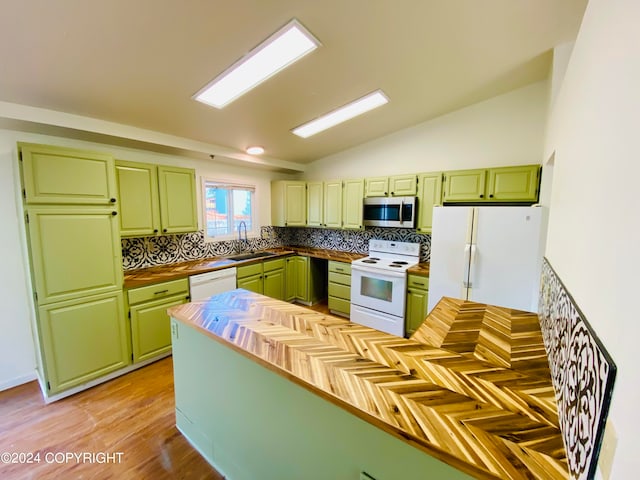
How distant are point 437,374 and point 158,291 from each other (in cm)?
266

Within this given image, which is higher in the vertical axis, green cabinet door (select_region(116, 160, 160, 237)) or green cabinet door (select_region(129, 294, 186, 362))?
green cabinet door (select_region(116, 160, 160, 237))

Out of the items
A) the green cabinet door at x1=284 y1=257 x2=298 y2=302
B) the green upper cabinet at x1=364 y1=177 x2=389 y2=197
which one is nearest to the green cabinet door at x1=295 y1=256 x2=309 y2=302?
the green cabinet door at x1=284 y1=257 x2=298 y2=302

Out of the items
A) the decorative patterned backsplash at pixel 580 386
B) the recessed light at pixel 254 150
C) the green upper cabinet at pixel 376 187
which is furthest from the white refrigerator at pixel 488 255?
the recessed light at pixel 254 150

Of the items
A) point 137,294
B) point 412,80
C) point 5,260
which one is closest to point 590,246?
point 412,80

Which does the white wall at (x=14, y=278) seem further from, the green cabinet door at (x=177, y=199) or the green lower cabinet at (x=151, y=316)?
the green lower cabinet at (x=151, y=316)

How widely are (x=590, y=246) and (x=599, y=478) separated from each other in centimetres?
57

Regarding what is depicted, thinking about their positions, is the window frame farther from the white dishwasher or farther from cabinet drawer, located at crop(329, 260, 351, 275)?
cabinet drawer, located at crop(329, 260, 351, 275)

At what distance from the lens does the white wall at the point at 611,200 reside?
1.59 ft

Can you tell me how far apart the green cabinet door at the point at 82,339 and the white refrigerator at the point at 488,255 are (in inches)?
123

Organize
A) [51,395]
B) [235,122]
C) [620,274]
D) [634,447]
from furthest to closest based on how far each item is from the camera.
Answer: [235,122]
[51,395]
[620,274]
[634,447]

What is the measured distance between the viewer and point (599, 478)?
53 cm

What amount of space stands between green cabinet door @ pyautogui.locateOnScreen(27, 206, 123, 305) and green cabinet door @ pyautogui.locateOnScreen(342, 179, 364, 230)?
8.83 feet

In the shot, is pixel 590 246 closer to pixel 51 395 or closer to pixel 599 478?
pixel 599 478

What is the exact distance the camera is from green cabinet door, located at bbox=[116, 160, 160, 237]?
2.57 m
